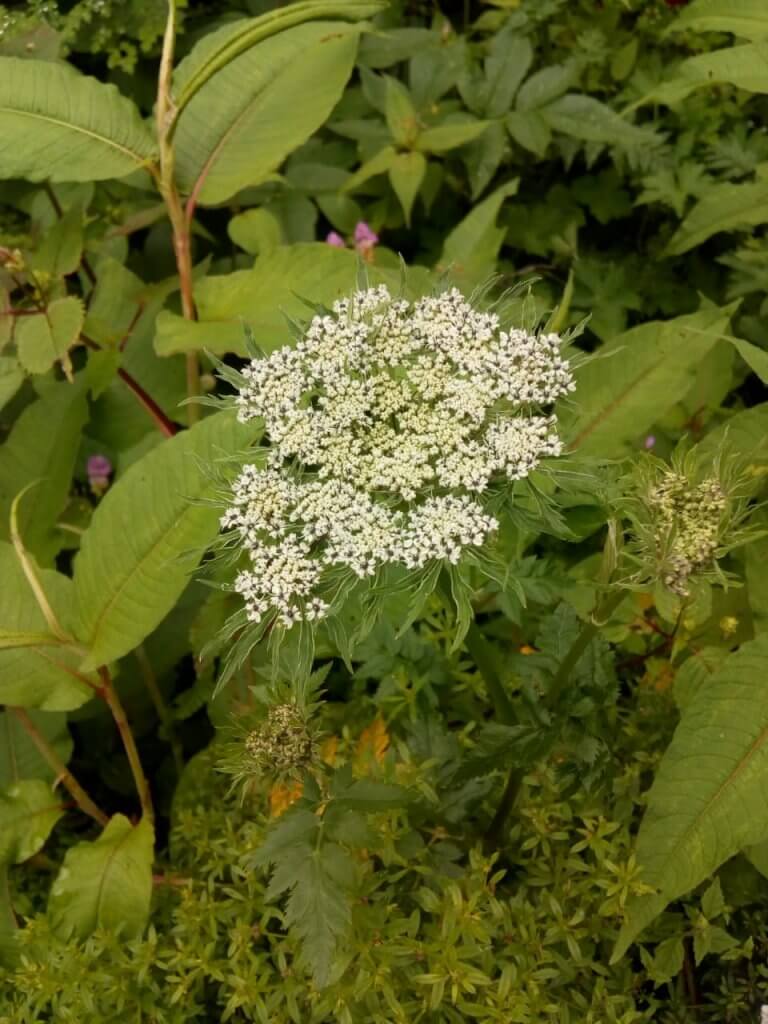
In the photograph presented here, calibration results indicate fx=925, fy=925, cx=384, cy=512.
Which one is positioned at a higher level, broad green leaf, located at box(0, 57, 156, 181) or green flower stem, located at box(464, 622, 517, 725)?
broad green leaf, located at box(0, 57, 156, 181)

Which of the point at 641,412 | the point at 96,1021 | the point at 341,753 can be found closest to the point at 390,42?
the point at 641,412

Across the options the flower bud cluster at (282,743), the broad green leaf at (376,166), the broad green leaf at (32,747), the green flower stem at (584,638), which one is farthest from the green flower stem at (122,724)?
the broad green leaf at (376,166)

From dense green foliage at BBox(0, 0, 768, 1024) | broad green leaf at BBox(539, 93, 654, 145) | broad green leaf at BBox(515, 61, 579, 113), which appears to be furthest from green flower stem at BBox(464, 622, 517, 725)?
broad green leaf at BBox(515, 61, 579, 113)

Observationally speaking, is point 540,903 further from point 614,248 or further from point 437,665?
point 614,248

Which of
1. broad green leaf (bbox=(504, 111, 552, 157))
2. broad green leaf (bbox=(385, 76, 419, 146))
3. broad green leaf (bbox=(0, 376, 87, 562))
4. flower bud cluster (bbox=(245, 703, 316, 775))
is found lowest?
broad green leaf (bbox=(0, 376, 87, 562))

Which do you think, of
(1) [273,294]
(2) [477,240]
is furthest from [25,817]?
(2) [477,240]

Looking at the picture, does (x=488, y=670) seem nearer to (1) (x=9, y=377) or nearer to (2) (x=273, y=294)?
(2) (x=273, y=294)

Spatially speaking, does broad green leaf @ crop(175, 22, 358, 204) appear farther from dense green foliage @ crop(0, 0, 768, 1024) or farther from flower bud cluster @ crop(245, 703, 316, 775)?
flower bud cluster @ crop(245, 703, 316, 775)
